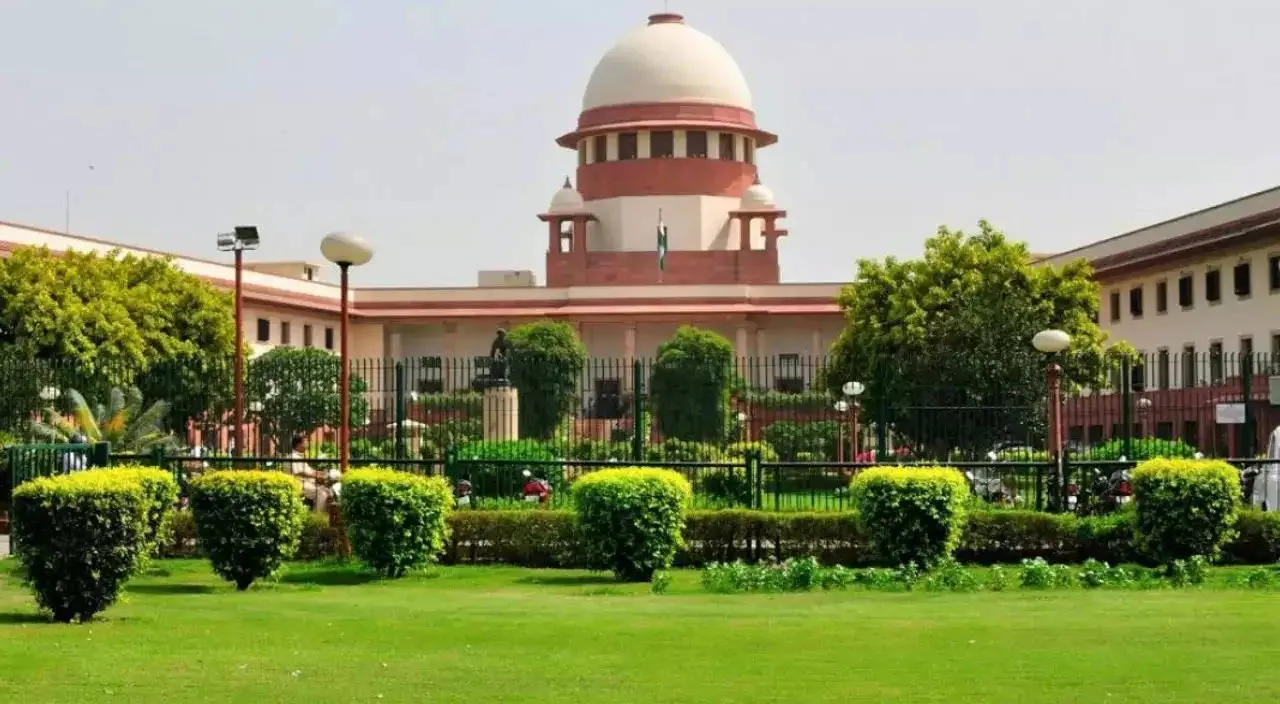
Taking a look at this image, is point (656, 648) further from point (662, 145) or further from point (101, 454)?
point (662, 145)

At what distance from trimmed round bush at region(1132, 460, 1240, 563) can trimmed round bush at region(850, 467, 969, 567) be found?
1396mm

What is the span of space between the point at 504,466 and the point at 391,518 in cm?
527

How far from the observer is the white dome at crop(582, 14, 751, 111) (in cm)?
6431

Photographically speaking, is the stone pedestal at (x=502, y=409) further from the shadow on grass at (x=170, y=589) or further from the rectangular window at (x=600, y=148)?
the rectangular window at (x=600, y=148)

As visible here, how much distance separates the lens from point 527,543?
16594 millimetres

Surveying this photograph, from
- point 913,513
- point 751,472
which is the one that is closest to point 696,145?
point 751,472

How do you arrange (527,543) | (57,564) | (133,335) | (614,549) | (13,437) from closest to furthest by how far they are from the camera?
(57,564) → (614,549) → (527,543) → (13,437) → (133,335)

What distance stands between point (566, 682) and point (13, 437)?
17.2 metres

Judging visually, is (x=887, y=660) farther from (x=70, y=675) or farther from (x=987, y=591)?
(x=987, y=591)

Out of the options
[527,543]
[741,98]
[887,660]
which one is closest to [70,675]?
[887,660]

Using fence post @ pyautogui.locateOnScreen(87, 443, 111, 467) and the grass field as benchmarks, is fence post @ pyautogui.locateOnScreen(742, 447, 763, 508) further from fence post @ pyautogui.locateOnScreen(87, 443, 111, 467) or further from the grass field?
fence post @ pyautogui.locateOnScreen(87, 443, 111, 467)

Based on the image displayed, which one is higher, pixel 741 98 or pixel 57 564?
pixel 741 98

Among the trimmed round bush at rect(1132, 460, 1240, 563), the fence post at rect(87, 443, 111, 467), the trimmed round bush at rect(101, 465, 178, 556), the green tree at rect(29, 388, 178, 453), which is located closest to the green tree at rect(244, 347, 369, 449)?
the green tree at rect(29, 388, 178, 453)

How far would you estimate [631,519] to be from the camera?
14664 millimetres
